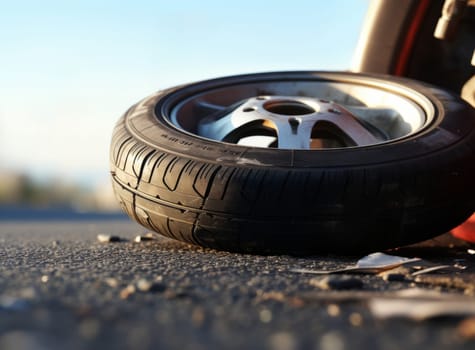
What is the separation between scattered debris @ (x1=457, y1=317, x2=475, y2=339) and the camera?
1.21 meters

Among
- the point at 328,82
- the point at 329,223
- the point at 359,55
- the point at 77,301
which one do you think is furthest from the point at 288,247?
the point at 359,55

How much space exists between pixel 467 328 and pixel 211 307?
55 cm

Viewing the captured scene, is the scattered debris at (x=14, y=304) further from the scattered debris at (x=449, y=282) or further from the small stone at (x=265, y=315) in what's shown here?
the scattered debris at (x=449, y=282)

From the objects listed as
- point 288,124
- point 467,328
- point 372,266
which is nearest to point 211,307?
point 467,328

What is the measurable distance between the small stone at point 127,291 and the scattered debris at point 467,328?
29.7 inches

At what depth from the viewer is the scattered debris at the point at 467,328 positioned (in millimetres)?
1213

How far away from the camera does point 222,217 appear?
2.43 m

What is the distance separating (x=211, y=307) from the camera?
1473 millimetres

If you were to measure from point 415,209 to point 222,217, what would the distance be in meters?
0.72

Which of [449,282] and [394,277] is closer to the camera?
[449,282]

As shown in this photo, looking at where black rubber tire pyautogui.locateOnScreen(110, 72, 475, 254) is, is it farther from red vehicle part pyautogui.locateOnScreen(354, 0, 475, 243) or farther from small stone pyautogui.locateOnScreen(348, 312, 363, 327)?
red vehicle part pyautogui.locateOnScreen(354, 0, 475, 243)

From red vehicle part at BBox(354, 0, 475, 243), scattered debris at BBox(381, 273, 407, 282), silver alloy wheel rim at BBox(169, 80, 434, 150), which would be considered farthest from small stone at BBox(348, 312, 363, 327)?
red vehicle part at BBox(354, 0, 475, 243)

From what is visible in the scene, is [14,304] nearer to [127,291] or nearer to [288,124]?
[127,291]

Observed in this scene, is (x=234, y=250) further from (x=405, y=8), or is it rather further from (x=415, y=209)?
(x=405, y=8)
